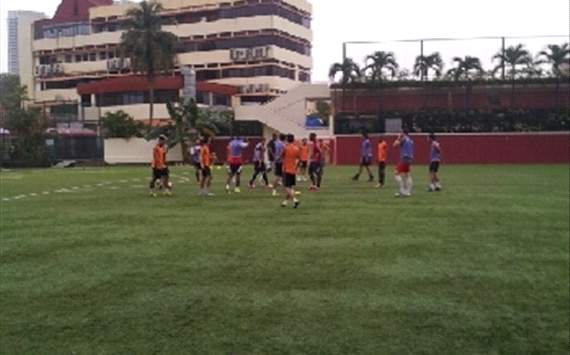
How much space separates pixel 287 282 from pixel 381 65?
127 feet

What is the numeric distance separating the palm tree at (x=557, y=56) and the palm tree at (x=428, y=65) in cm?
604

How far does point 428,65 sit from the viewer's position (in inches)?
1813

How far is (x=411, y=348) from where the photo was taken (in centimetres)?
695

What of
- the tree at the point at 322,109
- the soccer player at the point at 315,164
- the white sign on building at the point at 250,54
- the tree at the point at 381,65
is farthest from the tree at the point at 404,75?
the white sign on building at the point at 250,54

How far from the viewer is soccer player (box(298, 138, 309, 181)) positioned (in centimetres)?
2493

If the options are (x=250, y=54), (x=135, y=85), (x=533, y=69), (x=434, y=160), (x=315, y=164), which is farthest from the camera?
(x=250, y=54)

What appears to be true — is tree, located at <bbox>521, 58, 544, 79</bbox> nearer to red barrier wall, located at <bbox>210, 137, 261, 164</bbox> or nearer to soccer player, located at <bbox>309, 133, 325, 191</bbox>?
red barrier wall, located at <bbox>210, 137, 261, 164</bbox>

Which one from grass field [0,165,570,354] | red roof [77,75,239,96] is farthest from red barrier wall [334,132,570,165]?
grass field [0,165,570,354]

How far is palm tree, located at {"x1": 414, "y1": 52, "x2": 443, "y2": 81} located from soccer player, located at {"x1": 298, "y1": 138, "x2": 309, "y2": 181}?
19995mm

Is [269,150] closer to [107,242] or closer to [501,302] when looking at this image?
[107,242]

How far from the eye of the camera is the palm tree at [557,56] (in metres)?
43.9

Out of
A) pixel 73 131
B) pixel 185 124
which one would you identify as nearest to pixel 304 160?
pixel 185 124

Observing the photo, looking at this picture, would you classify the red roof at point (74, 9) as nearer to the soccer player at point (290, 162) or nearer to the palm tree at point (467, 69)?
the palm tree at point (467, 69)

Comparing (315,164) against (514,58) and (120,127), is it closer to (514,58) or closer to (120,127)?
(514,58)
